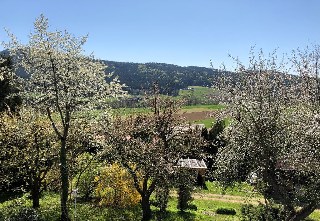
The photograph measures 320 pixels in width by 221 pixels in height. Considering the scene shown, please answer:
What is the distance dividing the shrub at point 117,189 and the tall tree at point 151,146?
7.97ft

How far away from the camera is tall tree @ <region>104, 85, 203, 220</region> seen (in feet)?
48.4

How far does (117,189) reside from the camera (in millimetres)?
18250

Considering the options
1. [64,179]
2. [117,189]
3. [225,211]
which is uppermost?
[64,179]

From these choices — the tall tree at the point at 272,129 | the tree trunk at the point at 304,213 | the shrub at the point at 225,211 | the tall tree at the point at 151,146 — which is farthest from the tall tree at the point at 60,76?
the shrub at the point at 225,211

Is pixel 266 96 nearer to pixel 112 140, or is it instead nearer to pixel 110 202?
pixel 112 140

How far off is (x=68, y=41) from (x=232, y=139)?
1084cm

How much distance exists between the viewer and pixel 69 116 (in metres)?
13.2

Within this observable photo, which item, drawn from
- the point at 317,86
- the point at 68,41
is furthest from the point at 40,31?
the point at 317,86

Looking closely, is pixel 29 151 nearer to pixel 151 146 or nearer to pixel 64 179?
pixel 64 179

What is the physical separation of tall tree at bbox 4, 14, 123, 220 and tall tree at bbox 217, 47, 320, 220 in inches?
289

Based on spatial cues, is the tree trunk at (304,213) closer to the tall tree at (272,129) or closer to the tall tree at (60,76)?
the tall tree at (272,129)

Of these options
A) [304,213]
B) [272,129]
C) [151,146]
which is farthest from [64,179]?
[304,213]

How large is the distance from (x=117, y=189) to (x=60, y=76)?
1021 cm

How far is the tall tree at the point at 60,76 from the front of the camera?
12.3 m
